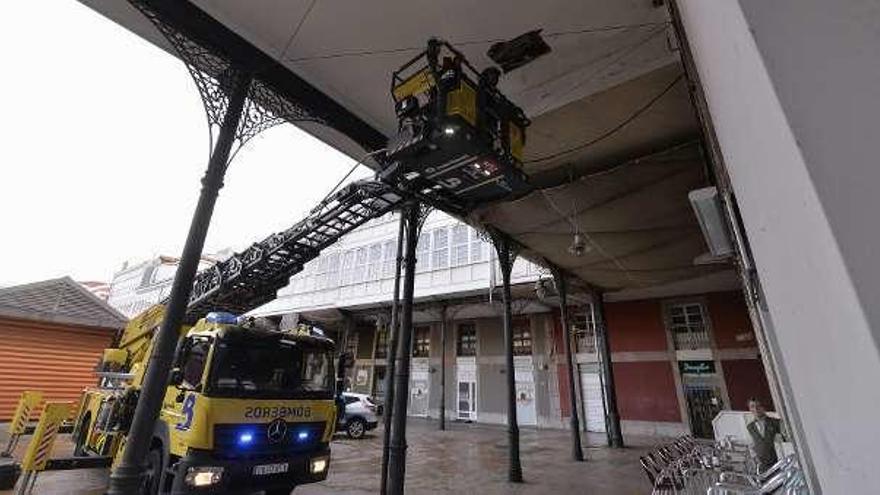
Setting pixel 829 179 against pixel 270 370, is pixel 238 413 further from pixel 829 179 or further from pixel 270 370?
pixel 829 179

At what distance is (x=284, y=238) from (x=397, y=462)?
4.79 metres

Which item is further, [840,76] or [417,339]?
[417,339]

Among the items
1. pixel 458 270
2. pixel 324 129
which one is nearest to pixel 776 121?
pixel 324 129

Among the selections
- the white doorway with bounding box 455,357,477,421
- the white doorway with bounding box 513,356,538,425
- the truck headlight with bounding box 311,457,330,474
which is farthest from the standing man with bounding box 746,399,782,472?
the white doorway with bounding box 455,357,477,421

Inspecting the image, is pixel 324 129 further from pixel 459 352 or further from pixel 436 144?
pixel 459 352

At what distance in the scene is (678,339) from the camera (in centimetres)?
1781

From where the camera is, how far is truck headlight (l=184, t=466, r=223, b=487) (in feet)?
17.5

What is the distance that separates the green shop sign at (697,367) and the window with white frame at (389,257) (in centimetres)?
1417

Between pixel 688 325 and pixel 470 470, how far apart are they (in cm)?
1264

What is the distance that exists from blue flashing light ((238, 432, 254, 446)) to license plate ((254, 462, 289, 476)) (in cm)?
36

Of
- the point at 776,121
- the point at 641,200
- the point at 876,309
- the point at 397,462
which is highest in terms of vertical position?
the point at 641,200

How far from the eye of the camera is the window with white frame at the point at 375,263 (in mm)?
23516

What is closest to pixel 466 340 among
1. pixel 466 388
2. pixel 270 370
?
pixel 466 388

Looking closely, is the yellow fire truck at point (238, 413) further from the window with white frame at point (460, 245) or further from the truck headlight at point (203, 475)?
the window with white frame at point (460, 245)
